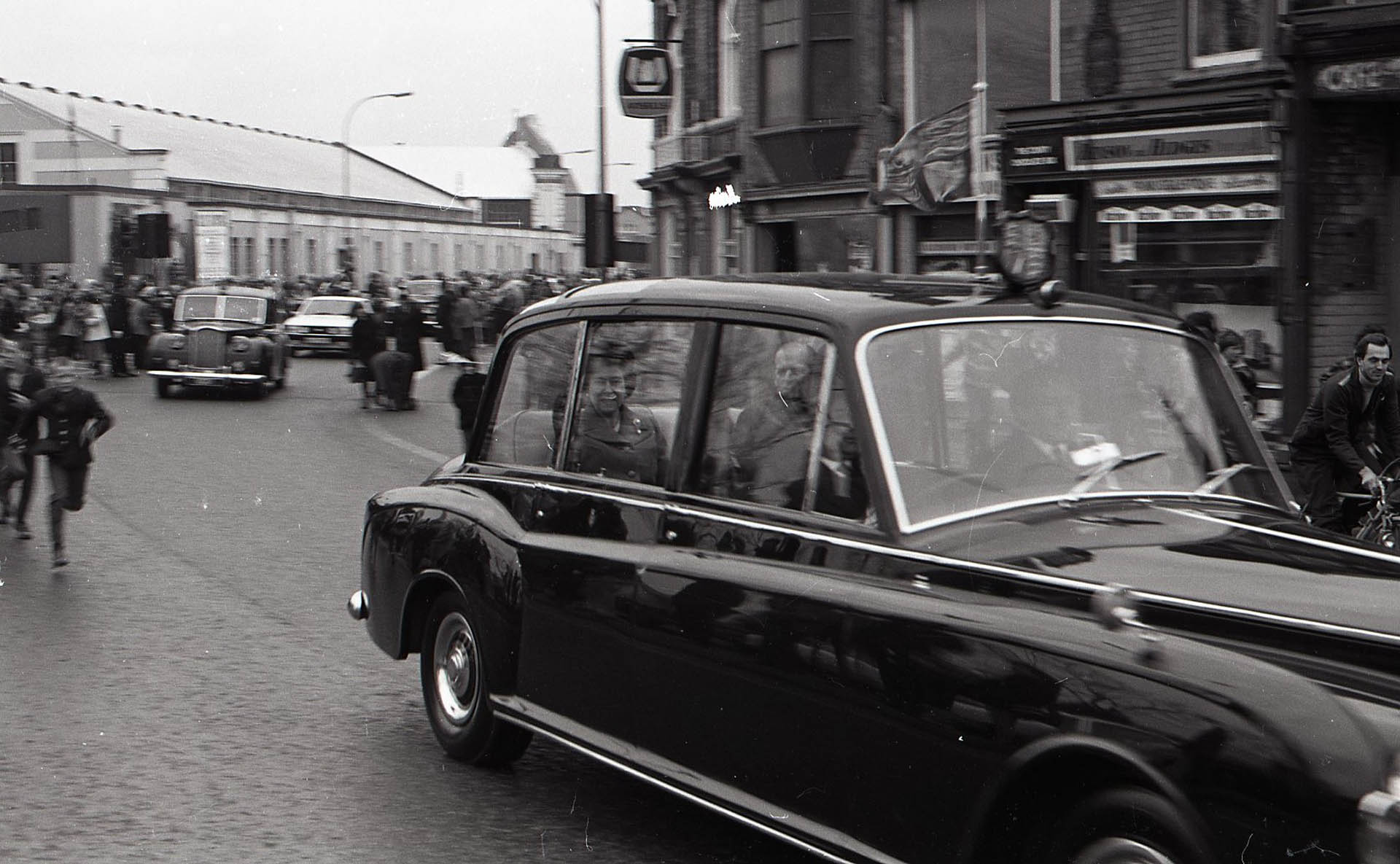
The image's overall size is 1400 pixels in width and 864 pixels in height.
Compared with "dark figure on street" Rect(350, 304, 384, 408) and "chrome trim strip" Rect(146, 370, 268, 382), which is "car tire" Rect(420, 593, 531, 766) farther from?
"chrome trim strip" Rect(146, 370, 268, 382)

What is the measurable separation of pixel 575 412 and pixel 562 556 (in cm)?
53

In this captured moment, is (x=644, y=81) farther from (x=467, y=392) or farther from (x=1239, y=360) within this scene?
(x=1239, y=360)

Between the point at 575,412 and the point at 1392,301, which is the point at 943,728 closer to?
the point at 575,412

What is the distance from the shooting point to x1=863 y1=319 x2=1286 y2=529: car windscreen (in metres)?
4.34

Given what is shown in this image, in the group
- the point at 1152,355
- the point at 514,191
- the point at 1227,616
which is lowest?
the point at 1227,616

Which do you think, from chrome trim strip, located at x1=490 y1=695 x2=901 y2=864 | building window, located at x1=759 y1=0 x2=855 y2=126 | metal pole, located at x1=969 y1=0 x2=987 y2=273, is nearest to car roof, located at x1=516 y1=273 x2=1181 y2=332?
metal pole, located at x1=969 y1=0 x2=987 y2=273

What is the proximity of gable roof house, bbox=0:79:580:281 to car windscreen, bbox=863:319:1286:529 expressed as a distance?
50610 millimetres

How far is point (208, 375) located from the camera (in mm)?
27781

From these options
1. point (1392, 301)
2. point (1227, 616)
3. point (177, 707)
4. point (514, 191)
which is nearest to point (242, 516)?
point (177, 707)

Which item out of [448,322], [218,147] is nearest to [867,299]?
[448,322]

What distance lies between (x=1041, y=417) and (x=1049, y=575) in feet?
2.31

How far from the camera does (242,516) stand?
13531 millimetres

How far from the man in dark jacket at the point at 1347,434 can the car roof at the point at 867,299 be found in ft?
15.7

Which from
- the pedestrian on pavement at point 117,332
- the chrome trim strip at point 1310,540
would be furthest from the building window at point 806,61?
the chrome trim strip at point 1310,540
